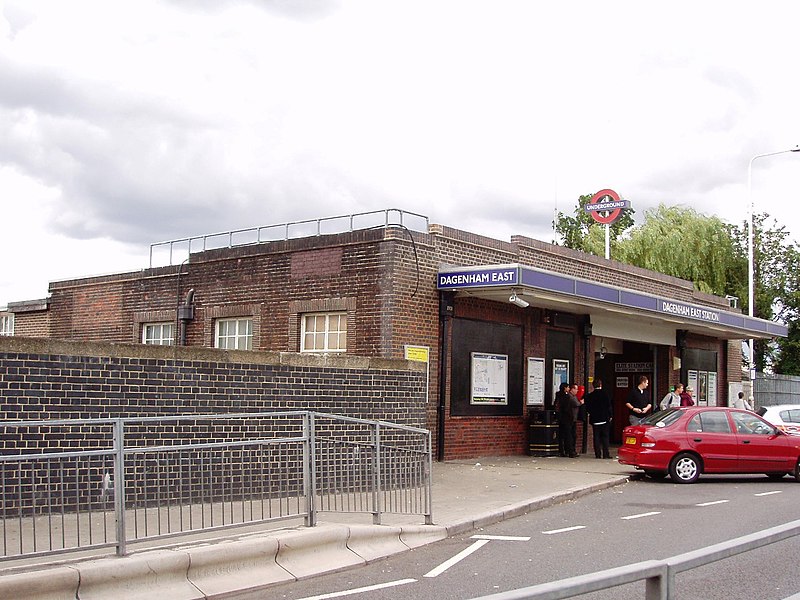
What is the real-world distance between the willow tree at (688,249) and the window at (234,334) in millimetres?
20744

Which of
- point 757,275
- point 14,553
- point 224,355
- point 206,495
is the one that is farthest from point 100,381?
point 757,275

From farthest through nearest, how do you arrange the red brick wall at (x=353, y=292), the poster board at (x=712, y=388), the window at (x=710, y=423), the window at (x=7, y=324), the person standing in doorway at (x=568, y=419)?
1. the poster board at (x=712, y=388)
2. the window at (x=7, y=324)
3. the person standing in doorway at (x=568, y=419)
4. the red brick wall at (x=353, y=292)
5. the window at (x=710, y=423)

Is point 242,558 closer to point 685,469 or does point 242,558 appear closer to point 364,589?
point 364,589

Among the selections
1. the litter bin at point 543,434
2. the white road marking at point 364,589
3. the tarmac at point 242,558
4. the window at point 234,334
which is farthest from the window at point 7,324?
the white road marking at point 364,589

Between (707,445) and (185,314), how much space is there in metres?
11.7

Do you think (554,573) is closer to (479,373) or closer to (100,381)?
(100,381)

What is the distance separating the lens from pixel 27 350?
34.5 ft

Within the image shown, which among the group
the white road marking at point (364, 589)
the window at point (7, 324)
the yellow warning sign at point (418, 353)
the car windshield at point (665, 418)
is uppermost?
the window at point (7, 324)

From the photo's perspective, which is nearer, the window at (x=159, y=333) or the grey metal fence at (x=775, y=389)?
the window at (x=159, y=333)

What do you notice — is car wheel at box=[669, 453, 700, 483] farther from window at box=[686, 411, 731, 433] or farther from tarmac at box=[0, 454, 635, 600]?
tarmac at box=[0, 454, 635, 600]

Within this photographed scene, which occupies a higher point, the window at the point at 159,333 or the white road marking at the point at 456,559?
the window at the point at 159,333

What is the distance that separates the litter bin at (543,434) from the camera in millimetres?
20422

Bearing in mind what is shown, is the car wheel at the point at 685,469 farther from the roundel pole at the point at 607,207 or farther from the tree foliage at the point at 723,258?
the tree foliage at the point at 723,258

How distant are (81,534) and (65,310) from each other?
18917 mm
